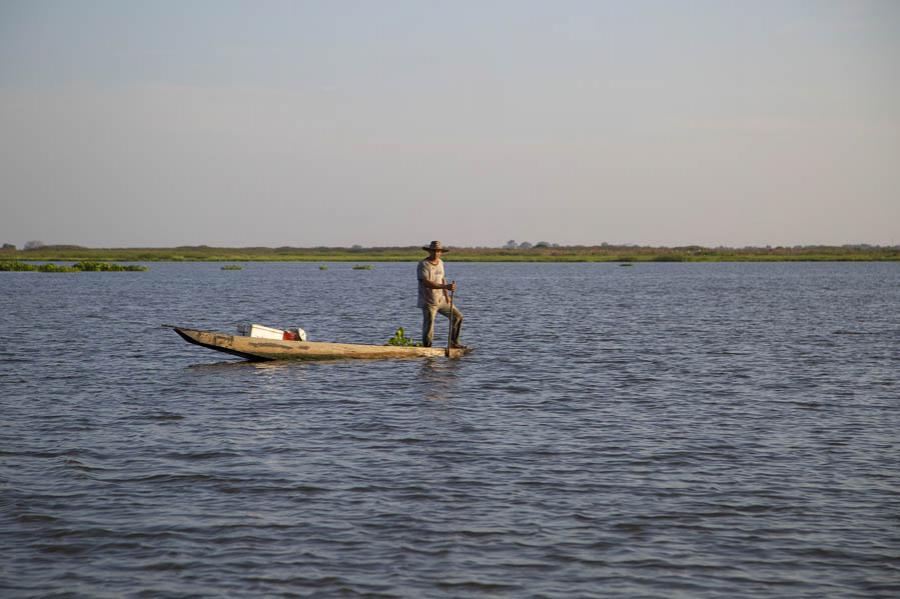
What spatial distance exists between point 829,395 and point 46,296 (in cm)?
4969

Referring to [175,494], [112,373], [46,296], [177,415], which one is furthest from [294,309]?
[175,494]

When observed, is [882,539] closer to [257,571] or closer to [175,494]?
[257,571]

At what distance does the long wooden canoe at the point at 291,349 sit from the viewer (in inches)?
850

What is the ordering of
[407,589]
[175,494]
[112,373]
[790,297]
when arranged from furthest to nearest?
1. [790,297]
2. [112,373]
3. [175,494]
4. [407,589]

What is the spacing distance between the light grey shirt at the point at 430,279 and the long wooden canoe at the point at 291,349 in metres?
1.30

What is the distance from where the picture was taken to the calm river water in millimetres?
8477

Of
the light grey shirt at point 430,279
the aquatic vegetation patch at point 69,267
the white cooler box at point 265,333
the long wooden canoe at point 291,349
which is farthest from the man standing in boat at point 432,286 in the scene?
the aquatic vegetation patch at point 69,267

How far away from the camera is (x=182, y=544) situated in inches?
360

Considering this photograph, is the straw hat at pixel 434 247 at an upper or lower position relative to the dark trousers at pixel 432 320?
upper

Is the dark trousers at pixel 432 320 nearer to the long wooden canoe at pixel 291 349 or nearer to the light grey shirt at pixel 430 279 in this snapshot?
the light grey shirt at pixel 430 279

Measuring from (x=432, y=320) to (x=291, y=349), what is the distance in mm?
3519

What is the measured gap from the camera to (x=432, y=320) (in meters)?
23.7

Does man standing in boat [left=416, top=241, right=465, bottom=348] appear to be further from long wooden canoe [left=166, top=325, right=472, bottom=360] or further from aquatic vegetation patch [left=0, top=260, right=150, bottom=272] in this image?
aquatic vegetation patch [left=0, top=260, right=150, bottom=272]

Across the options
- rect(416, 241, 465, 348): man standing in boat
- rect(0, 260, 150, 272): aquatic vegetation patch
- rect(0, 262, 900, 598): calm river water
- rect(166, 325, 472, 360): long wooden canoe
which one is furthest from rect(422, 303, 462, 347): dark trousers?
rect(0, 260, 150, 272): aquatic vegetation patch
